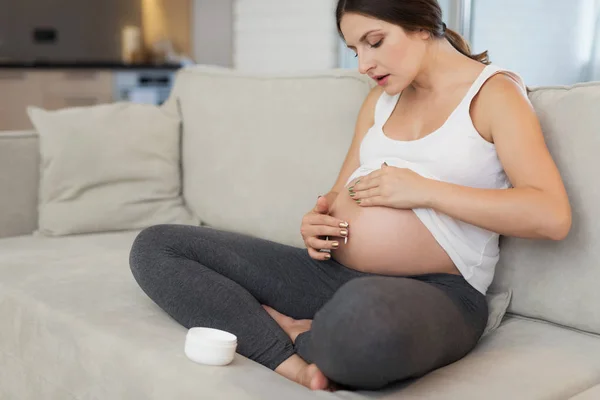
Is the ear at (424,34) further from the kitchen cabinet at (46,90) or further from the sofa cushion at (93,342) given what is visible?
the kitchen cabinet at (46,90)

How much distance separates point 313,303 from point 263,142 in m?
0.70

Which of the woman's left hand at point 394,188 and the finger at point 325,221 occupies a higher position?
the woman's left hand at point 394,188

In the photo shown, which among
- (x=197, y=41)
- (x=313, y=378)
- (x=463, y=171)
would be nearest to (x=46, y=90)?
(x=197, y=41)

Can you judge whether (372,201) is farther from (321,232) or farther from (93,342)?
(93,342)

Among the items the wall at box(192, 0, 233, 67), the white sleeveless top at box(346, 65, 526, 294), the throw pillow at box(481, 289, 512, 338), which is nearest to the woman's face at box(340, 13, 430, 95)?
the white sleeveless top at box(346, 65, 526, 294)

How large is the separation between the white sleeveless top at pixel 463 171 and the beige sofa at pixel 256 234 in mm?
121

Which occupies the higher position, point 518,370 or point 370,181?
point 370,181

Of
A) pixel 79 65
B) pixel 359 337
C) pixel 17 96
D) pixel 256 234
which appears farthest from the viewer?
pixel 79 65

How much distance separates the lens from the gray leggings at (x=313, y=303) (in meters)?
1.03

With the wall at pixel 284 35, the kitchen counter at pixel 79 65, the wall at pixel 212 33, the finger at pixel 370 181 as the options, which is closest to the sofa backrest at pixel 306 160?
the finger at pixel 370 181

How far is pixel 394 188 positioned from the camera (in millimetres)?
1336

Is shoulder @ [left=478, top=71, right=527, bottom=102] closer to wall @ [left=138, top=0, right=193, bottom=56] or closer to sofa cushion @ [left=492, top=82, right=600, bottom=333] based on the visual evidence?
sofa cushion @ [left=492, top=82, right=600, bottom=333]

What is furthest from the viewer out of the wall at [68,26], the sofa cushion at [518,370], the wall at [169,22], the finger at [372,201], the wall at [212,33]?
the wall at [169,22]

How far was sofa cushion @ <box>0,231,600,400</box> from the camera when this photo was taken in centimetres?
114
